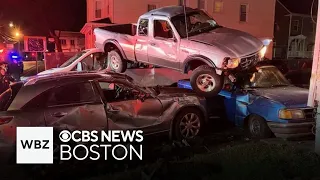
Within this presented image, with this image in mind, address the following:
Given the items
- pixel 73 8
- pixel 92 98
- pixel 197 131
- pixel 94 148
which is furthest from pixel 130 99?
pixel 73 8

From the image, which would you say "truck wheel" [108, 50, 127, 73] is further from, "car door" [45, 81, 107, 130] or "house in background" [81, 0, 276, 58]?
"house in background" [81, 0, 276, 58]

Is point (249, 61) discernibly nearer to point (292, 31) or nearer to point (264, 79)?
point (264, 79)

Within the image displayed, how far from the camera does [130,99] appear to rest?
618 centimetres

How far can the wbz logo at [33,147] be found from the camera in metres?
5.17

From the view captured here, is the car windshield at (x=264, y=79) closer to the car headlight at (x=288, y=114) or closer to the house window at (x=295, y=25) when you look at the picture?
the car headlight at (x=288, y=114)

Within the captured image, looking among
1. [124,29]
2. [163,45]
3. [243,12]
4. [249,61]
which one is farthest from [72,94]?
[243,12]

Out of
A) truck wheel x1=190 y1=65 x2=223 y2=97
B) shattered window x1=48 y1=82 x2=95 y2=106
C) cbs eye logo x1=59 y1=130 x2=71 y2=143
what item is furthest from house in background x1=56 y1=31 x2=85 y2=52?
cbs eye logo x1=59 y1=130 x2=71 y2=143

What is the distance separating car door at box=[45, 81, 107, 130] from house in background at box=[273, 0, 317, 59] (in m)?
33.5

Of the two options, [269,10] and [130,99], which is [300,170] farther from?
[269,10]

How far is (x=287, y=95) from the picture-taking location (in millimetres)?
6902

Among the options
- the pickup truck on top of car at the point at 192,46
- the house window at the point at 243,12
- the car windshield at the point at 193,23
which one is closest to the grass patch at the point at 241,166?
the pickup truck on top of car at the point at 192,46

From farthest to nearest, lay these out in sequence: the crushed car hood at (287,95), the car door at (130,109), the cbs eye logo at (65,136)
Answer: the crushed car hood at (287,95)
the car door at (130,109)
the cbs eye logo at (65,136)

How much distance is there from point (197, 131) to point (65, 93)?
2656 millimetres

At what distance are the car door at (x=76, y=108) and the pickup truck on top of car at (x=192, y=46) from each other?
2047 millimetres
